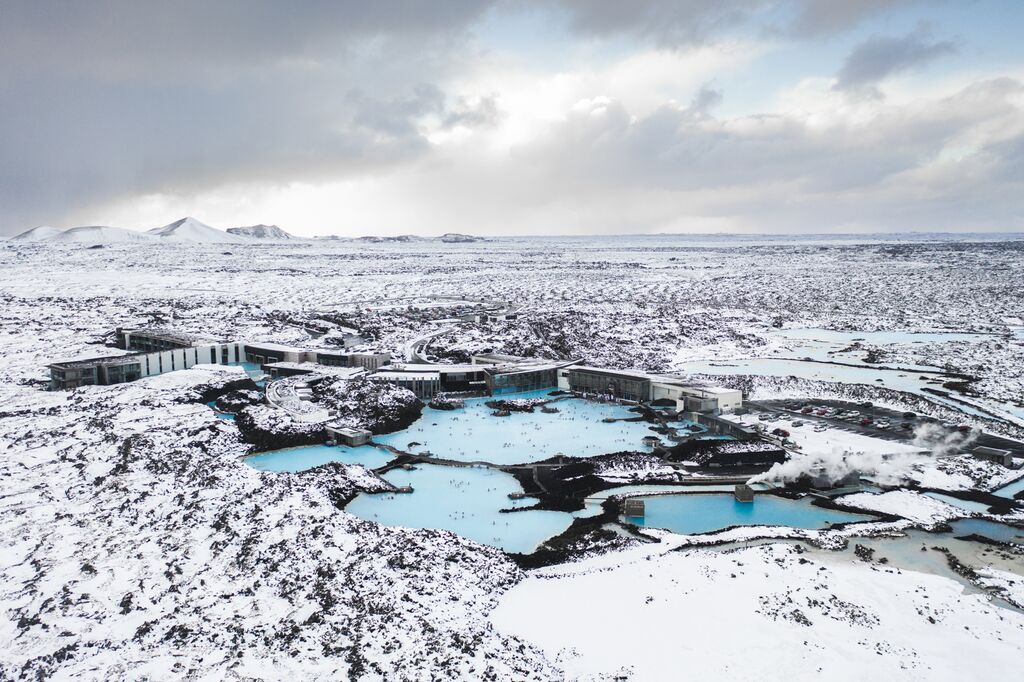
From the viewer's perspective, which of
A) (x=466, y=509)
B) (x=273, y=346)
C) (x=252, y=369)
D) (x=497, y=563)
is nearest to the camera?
(x=497, y=563)

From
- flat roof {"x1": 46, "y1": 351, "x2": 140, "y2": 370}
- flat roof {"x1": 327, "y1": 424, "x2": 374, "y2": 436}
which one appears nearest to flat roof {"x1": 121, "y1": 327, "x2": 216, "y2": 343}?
flat roof {"x1": 46, "y1": 351, "x2": 140, "y2": 370}

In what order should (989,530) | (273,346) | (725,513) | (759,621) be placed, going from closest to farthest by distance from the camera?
(759,621)
(989,530)
(725,513)
(273,346)

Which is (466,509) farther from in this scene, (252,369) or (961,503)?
(252,369)

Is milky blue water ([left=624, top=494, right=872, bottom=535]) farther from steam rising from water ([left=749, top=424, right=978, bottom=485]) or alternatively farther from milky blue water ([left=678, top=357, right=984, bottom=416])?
milky blue water ([left=678, top=357, right=984, bottom=416])

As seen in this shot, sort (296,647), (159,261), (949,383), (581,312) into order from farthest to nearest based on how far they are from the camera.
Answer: (159,261) → (581,312) → (949,383) → (296,647)

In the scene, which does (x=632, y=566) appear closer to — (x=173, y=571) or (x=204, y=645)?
(x=204, y=645)

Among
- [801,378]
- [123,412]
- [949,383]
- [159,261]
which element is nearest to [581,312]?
[801,378]

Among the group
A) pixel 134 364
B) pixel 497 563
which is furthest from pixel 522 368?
pixel 134 364
